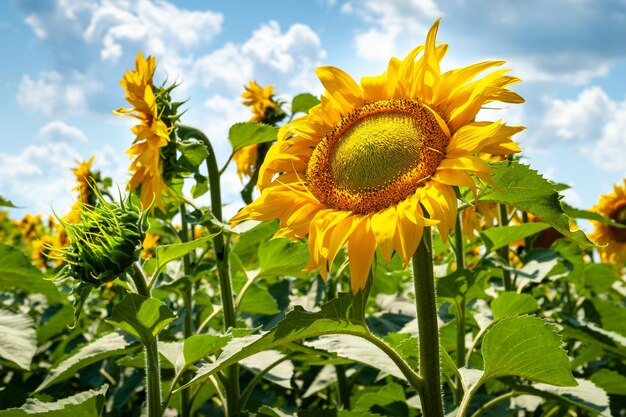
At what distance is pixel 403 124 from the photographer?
1.40 metres

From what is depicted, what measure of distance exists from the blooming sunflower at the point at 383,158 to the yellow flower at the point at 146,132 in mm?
577

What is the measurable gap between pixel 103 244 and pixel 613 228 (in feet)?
11.4

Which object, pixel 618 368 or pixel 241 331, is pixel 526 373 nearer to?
pixel 241 331

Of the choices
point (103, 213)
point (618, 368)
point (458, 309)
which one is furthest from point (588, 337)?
point (103, 213)

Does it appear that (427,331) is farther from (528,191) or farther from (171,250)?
(171,250)

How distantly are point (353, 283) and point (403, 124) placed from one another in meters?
0.39

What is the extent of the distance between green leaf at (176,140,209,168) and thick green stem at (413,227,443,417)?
0.97 m

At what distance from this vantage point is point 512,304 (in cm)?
199

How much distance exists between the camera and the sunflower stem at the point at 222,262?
201 cm

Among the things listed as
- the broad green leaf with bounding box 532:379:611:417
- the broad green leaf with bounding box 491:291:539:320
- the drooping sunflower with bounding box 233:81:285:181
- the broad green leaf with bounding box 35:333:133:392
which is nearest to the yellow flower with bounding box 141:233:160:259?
the drooping sunflower with bounding box 233:81:285:181

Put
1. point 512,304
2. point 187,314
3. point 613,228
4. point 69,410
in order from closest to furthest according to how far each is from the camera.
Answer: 1. point 69,410
2. point 512,304
3. point 187,314
4. point 613,228

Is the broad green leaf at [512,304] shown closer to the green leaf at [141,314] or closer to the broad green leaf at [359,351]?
the broad green leaf at [359,351]

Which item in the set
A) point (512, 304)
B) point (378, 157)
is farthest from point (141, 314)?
point (512, 304)

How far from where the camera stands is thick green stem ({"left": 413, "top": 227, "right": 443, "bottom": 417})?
1.29m
